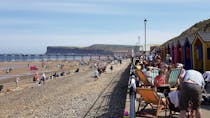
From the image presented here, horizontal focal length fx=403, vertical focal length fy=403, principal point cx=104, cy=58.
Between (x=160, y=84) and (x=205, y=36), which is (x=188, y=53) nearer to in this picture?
(x=205, y=36)

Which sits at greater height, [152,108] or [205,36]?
[205,36]

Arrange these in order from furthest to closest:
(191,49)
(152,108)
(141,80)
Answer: (191,49) < (141,80) < (152,108)

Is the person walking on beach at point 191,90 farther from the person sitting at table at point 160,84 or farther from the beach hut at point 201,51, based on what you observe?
the beach hut at point 201,51

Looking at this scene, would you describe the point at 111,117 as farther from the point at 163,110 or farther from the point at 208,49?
the point at 208,49

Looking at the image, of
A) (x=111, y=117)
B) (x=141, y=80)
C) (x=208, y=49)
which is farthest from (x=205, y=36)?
(x=111, y=117)

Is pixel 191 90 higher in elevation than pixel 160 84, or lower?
higher

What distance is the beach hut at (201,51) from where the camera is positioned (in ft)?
57.4

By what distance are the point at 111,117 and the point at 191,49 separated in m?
8.78

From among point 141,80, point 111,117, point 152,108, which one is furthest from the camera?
point 141,80

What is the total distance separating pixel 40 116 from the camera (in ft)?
51.9

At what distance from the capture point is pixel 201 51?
1827 centimetres

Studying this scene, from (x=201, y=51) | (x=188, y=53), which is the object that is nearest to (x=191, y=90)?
(x=201, y=51)

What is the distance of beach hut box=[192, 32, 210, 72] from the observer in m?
17.5

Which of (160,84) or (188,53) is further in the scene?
(188,53)
